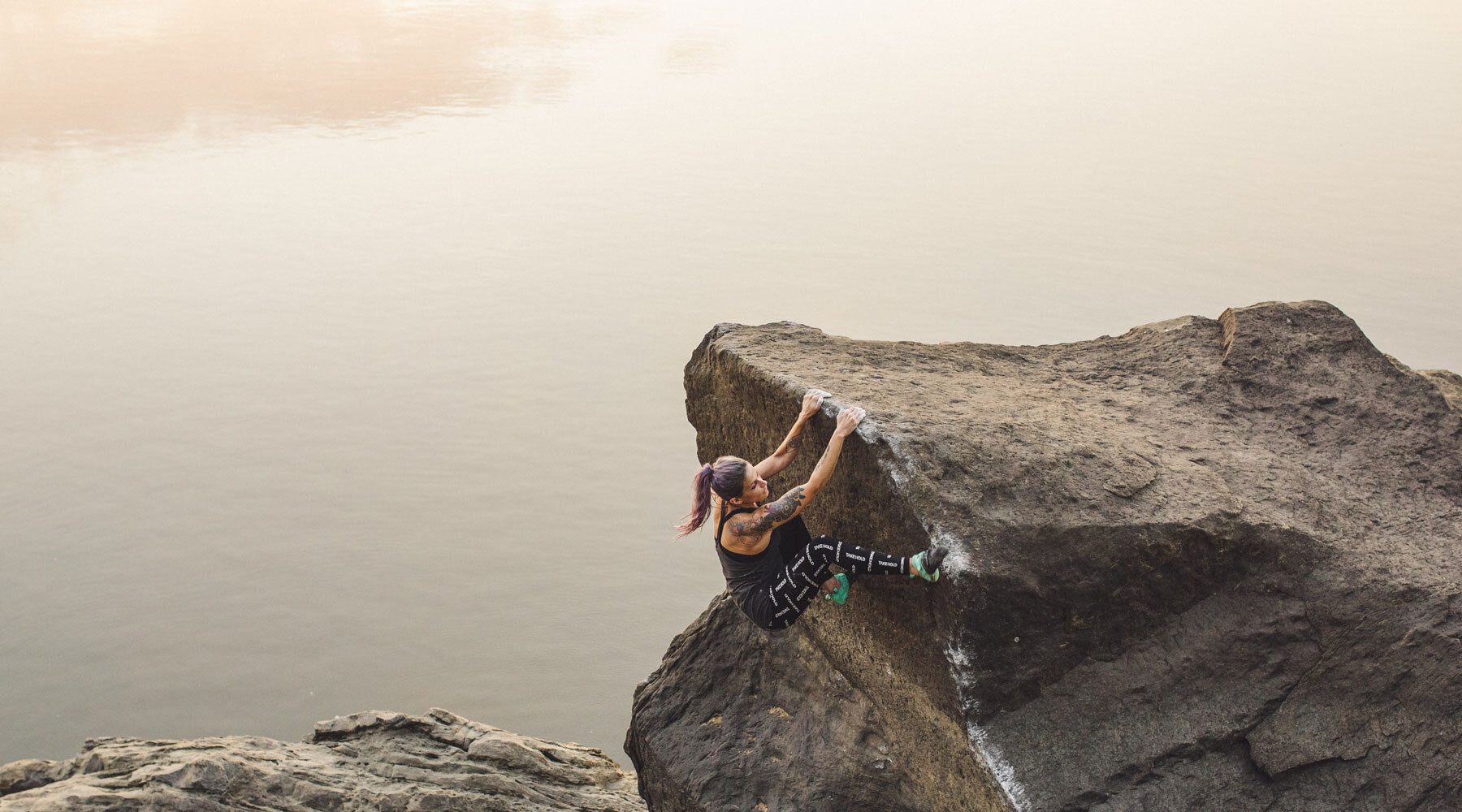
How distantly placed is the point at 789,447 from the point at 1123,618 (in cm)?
159

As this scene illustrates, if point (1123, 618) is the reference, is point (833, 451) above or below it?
above

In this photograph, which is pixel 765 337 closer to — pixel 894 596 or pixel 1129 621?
pixel 894 596

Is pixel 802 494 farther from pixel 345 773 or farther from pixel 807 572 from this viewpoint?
pixel 345 773

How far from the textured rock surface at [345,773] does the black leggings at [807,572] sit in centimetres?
213

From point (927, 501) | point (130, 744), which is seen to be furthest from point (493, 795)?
point (927, 501)

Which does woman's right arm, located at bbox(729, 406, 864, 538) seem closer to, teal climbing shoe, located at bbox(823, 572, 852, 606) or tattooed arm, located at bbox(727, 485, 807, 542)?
tattooed arm, located at bbox(727, 485, 807, 542)

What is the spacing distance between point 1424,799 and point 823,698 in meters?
2.53

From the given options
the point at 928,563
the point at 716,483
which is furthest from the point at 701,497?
the point at 928,563

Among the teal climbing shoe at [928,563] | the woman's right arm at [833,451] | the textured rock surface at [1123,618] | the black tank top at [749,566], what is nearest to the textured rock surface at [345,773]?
the textured rock surface at [1123,618]

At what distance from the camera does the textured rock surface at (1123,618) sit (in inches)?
174

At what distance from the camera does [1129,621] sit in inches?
179

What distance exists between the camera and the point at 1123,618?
14.9ft

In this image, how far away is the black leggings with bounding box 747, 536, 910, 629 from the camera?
4543 millimetres

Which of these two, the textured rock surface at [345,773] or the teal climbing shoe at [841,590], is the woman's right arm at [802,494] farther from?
the textured rock surface at [345,773]
